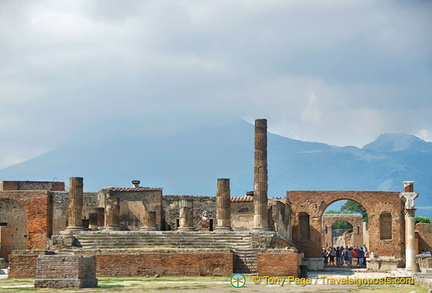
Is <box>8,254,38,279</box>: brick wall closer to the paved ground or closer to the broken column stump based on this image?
the paved ground

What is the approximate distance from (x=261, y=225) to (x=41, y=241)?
1076 centimetres

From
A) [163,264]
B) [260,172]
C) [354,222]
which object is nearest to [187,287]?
[163,264]

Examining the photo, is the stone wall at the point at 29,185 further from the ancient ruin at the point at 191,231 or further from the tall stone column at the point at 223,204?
the tall stone column at the point at 223,204

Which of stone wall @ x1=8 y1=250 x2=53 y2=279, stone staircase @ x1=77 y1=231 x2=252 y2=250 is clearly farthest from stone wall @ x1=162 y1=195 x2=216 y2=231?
stone wall @ x1=8 y1=250 x2=53 y2=279

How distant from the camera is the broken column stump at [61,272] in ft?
72.5

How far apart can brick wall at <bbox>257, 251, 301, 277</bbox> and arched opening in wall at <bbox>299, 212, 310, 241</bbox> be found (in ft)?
50.5

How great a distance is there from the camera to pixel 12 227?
151 ft

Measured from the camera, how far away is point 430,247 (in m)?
49.4

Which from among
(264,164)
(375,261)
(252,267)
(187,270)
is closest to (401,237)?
(375,261)

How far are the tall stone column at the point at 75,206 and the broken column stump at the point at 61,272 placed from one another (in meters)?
12.7

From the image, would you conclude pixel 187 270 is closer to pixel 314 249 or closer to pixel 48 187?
pixel 314 249

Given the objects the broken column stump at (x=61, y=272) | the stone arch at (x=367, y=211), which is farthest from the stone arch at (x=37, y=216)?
the broken column stump at (x=61, y=272)

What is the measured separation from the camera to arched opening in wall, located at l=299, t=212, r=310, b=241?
144ft

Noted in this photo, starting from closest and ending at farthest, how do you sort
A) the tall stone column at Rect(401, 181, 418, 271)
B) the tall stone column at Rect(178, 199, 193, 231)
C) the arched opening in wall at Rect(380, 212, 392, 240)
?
the tall stone column at Rect(401, 181, 418, 271) < the tall stone column at Rect(178, 199, 193, 231) < the arched opening in wall at Rect(380, 212, 392, 240)
